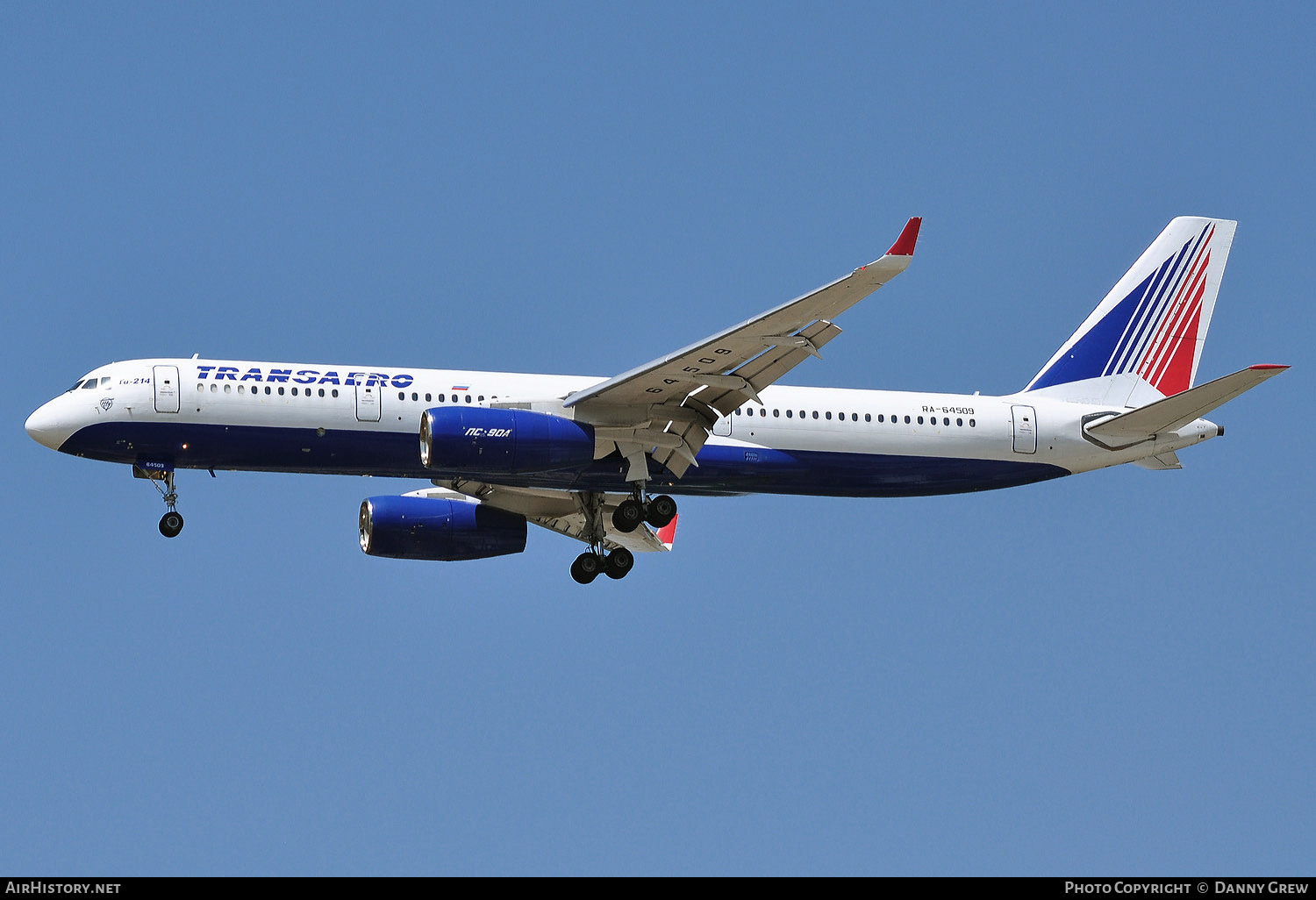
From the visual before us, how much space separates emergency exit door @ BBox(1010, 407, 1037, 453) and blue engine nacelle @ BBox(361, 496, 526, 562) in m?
12.4

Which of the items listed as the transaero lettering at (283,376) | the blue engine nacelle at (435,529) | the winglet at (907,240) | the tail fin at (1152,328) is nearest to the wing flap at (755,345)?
the winglet at (907,240)

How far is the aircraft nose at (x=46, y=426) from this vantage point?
38.6m

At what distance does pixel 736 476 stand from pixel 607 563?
430 cm

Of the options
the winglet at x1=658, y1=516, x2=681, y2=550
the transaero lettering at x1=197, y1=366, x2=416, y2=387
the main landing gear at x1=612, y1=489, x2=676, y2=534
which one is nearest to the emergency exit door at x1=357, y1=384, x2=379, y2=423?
the transaero lettering at x1=197, y1=366, x2=416, y2=387

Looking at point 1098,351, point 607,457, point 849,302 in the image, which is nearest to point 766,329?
point 849,302

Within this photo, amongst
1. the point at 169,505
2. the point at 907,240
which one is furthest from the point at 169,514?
the point at 907,240

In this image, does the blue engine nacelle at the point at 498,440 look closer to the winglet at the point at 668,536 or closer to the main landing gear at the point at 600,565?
the main landing gear at the point at 600,565

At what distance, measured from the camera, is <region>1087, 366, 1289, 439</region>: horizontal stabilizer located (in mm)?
37219
